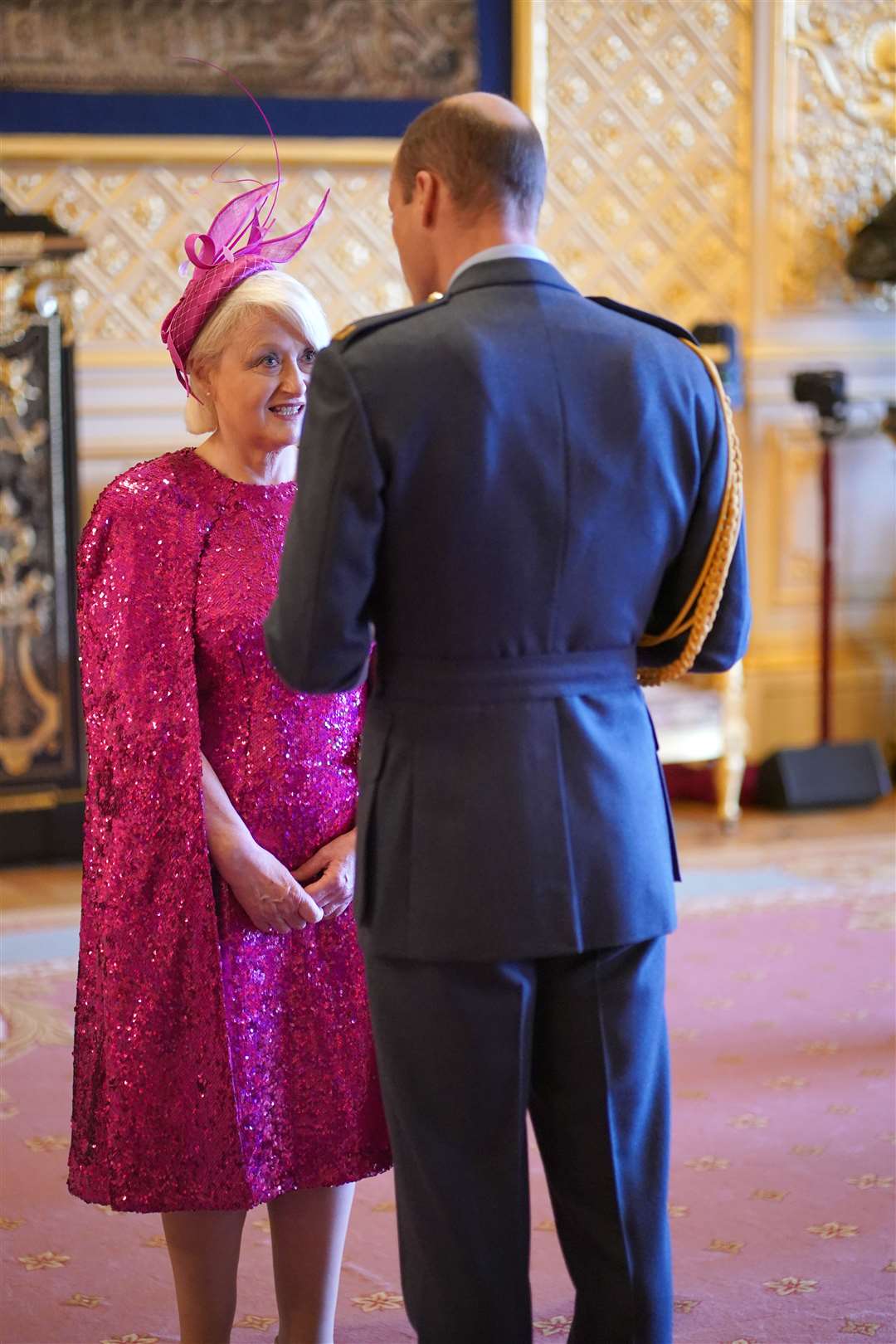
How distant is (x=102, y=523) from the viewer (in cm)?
208

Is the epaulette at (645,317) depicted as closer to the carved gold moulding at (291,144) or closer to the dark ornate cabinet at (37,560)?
the dark ornate cabinet at (37,560)

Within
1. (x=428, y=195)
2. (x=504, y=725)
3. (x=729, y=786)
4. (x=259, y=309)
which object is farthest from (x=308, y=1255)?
(x=729, y=786)

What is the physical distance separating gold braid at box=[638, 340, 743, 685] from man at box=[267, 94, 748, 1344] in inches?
0.7

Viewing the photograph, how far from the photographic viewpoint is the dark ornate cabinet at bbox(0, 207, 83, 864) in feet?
15.9

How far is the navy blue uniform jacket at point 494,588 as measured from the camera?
1.56 m

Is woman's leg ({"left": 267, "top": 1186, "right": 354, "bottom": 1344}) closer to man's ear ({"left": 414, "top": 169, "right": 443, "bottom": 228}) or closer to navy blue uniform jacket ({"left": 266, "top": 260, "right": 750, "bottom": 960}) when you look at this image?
navy blue uniform jacket ({"left": 266, "top": 260, "right": 750, "bottom": 960})

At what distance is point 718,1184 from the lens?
2.98m

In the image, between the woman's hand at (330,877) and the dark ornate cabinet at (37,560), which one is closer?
the woman's hand at (330,877)

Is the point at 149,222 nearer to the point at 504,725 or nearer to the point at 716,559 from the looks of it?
the point at 716,559

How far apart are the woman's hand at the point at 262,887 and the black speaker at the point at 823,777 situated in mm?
4083

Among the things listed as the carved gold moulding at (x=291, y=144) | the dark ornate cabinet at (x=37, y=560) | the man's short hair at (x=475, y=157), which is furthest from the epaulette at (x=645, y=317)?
the carved gold moulding at (x=291, y=144)

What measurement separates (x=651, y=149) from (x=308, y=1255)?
474 centimetres

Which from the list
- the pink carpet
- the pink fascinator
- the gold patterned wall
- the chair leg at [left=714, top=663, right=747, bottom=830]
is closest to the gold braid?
the pink fascinator

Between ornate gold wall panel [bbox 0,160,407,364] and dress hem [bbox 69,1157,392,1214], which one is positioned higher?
ornate gold wall panel [bbox 0,160,407,364]
